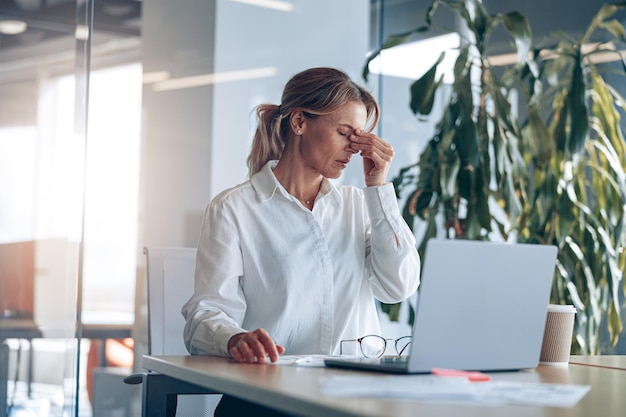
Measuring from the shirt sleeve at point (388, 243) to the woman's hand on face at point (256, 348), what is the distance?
570mm

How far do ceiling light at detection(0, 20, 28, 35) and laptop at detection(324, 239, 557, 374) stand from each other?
8.20 ft

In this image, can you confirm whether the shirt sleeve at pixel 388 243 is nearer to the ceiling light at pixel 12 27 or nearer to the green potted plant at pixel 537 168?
the green potted plant at pixel 537 168

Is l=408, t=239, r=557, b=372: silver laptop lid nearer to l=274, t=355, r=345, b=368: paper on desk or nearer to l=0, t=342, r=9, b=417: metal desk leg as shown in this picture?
l=274, t=355, r=345, b=368: paper on desk

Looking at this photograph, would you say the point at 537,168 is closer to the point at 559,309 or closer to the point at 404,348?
the point at 559,309

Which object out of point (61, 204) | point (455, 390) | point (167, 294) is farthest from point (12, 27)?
point (455, 390)

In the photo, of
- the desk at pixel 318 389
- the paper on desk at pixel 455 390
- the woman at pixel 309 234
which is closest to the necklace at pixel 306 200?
the woman at pixel 309 234

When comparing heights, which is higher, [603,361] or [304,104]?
[304,104]

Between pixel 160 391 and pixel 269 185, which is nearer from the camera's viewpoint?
pixel 160 391

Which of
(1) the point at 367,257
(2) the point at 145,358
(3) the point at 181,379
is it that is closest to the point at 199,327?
(2) the point at 145,358

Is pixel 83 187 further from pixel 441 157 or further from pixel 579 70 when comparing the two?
pixel 579 70

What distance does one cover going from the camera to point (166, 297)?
7.86ft

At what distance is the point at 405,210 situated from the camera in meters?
3.70

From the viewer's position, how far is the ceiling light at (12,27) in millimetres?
3443

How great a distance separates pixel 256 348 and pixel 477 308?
1.42ft
